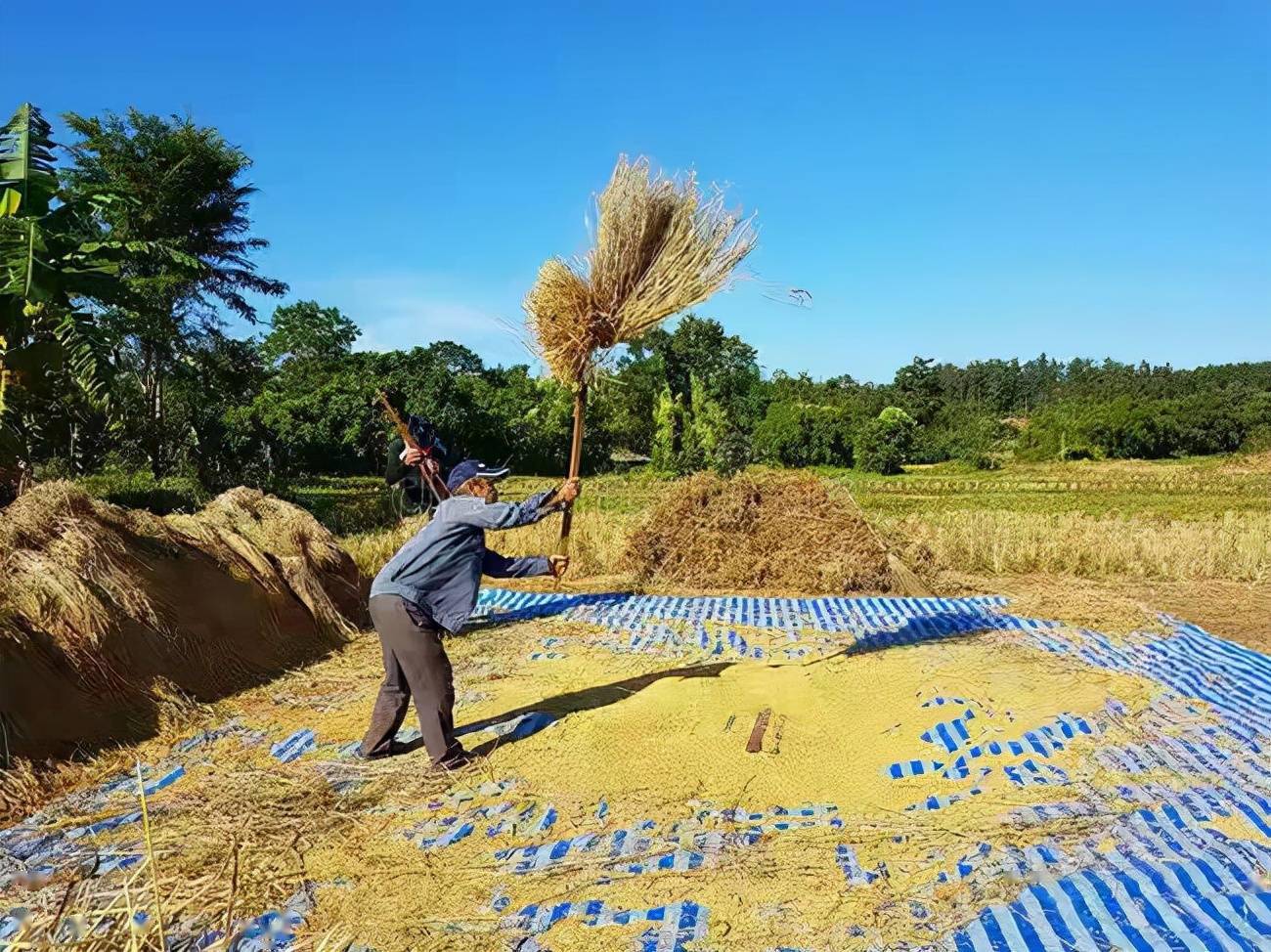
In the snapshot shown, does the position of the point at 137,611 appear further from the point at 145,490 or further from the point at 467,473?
the point at 145,490

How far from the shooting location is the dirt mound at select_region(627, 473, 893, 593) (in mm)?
7902

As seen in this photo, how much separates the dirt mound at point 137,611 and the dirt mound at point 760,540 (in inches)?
124

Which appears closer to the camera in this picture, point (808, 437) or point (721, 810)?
point (721, 810)

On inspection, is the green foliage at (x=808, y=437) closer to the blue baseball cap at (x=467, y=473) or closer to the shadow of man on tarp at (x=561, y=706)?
the shadow of man on tarp at (x=561, y=706)

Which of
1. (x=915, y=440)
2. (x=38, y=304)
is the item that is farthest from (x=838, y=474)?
(x=38, y=304)

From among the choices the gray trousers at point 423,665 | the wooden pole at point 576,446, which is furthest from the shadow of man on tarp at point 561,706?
the wooden pole at point 576,446

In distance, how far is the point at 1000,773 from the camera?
3.30 meters

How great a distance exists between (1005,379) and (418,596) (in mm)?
70660

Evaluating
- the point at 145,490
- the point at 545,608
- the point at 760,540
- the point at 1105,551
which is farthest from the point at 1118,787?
the point at 145,490

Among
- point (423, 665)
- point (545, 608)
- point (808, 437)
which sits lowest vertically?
point (545, 608)

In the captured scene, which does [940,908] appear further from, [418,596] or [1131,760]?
[418,596]

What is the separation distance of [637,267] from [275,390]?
73.2ft

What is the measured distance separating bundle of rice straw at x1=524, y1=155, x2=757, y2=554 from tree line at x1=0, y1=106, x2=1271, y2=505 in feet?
0.73

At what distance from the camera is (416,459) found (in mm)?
4551
